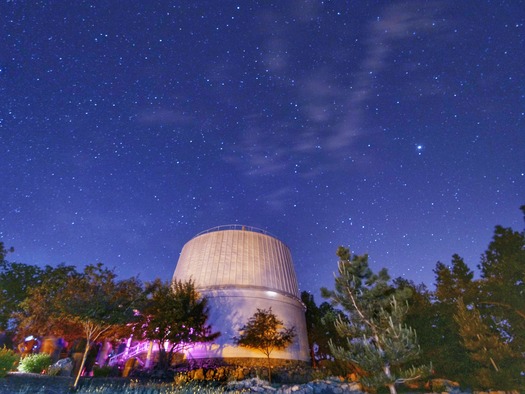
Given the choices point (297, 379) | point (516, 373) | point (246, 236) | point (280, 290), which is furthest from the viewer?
point (246, 236)

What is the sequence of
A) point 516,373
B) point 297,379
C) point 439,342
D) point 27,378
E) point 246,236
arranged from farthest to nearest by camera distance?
point 246,236
point 297,379
point 439,342
point 516,373
point 27,378

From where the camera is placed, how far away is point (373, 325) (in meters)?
15.6

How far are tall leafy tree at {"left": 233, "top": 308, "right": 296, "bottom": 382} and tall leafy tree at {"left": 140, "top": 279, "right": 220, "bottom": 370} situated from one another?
337cm

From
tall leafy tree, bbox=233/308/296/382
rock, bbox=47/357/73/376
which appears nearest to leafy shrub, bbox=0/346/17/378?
rock, bbox=47/357/73/376

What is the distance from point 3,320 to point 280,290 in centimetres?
3061

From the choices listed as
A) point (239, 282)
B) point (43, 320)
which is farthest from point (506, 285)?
point (43, 320)

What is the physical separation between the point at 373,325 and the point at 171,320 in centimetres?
1692

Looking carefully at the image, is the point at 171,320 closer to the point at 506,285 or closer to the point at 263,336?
the point at 263,336

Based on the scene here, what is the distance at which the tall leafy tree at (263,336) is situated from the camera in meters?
27.5

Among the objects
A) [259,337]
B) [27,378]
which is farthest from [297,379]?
A: [27,378]

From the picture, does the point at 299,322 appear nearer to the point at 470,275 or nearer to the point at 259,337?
the point at 259,337

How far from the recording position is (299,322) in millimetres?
35969

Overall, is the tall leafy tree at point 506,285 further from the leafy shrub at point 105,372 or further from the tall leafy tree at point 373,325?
the leafy shrub at point 105,372

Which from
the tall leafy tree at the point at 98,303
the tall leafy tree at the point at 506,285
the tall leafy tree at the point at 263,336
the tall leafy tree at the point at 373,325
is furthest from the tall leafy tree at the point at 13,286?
the tall leafy tree at the point at 506,285
